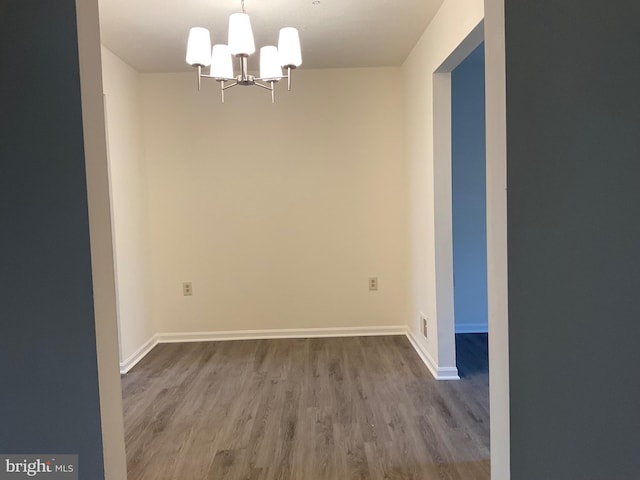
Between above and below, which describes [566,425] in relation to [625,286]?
below

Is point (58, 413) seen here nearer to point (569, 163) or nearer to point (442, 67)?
point (569, 163)

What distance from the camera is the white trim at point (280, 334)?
13.0ft

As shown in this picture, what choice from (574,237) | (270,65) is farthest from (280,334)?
(574,237)

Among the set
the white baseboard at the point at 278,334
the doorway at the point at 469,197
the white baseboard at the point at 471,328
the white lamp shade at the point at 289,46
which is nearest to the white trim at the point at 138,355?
the white baseboard at the point at 278,334

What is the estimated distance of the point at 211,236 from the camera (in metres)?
3.90

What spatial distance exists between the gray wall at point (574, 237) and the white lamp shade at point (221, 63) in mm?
A: 1840

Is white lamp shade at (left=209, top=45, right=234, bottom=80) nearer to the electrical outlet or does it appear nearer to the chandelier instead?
the chandelier

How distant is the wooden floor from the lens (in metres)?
1.98

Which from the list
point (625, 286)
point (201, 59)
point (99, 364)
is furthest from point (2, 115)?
point (625, 286)

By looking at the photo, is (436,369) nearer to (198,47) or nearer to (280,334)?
(280,334)

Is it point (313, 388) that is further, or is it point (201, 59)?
point (313, 388)

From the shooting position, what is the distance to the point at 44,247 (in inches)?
44.4

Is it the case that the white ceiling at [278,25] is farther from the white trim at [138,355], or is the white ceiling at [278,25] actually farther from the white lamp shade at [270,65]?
the white trim at [138,355]

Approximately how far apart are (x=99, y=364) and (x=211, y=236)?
9.13 ft
